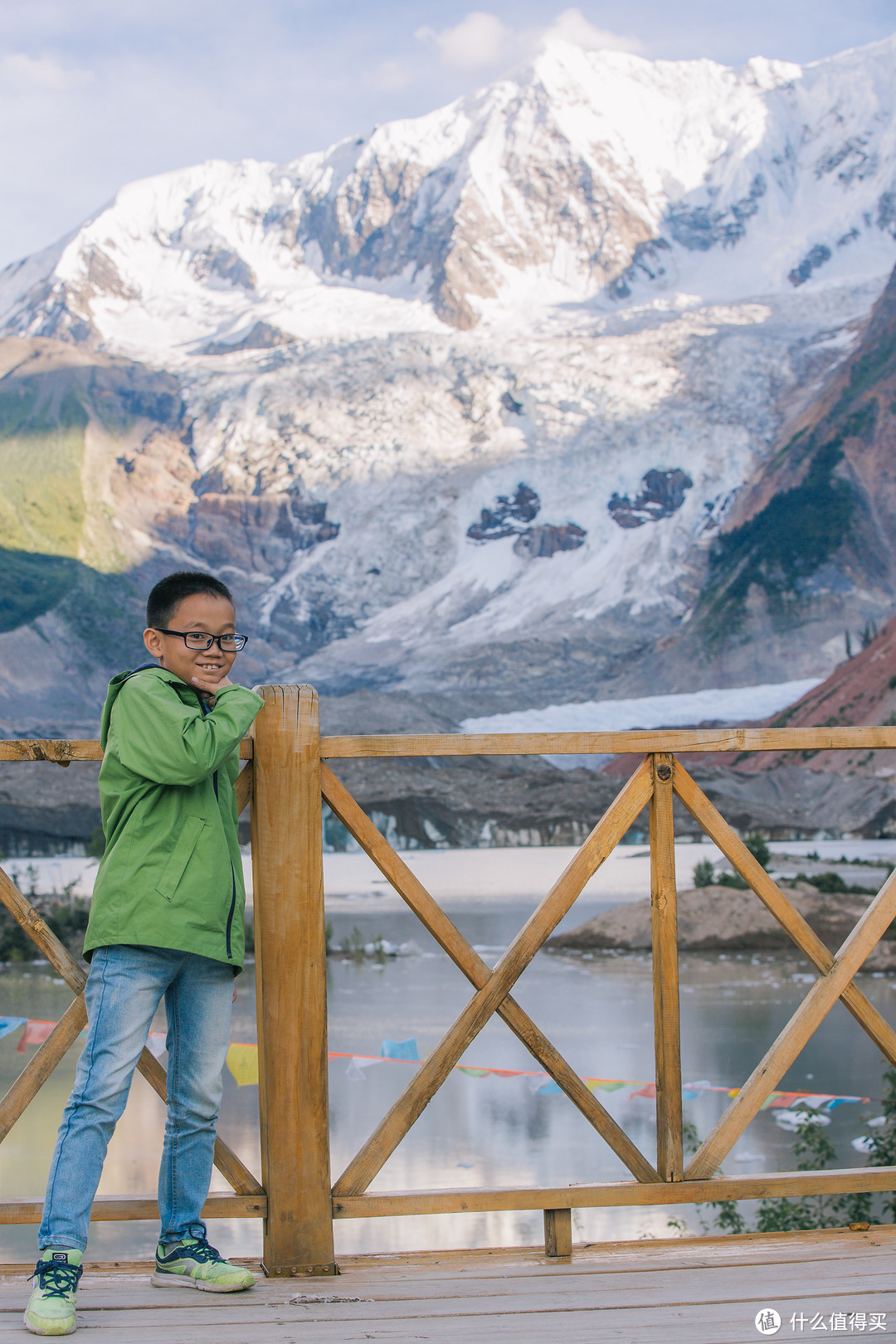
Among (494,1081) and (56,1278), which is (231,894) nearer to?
(56,1278)

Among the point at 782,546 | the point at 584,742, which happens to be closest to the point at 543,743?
the point at 584,742

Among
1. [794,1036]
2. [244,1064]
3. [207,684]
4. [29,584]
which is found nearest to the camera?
[207,684]

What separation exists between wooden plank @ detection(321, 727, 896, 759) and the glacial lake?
392 cm

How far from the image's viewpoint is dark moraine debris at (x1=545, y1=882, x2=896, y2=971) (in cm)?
949

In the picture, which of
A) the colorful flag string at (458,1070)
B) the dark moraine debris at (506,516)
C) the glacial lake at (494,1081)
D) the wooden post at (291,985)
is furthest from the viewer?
the dark moraine debris at (506,516)

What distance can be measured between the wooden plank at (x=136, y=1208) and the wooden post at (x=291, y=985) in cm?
3

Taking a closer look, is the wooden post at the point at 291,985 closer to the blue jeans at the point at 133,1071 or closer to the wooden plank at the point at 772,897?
the blue jeans at the point at 133,1071

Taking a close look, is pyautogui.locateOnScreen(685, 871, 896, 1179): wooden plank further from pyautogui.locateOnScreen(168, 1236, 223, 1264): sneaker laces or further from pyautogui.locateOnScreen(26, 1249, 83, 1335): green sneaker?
pyautogui.locateOnScreen(26, 1249, 83, 1335): green sneaker

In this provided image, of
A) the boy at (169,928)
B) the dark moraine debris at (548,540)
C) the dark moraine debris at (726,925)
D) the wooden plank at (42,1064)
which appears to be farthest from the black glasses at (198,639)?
the dark moraine debris at (548,540)

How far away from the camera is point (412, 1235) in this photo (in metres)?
5.78

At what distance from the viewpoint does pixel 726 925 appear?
9.70 metres

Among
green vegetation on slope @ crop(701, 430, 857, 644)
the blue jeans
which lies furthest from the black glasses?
green vegetation on slope @ crop(701, 430, 857, 644)

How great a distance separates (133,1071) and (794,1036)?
89cm

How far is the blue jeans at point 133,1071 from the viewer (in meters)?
→ 1.24
